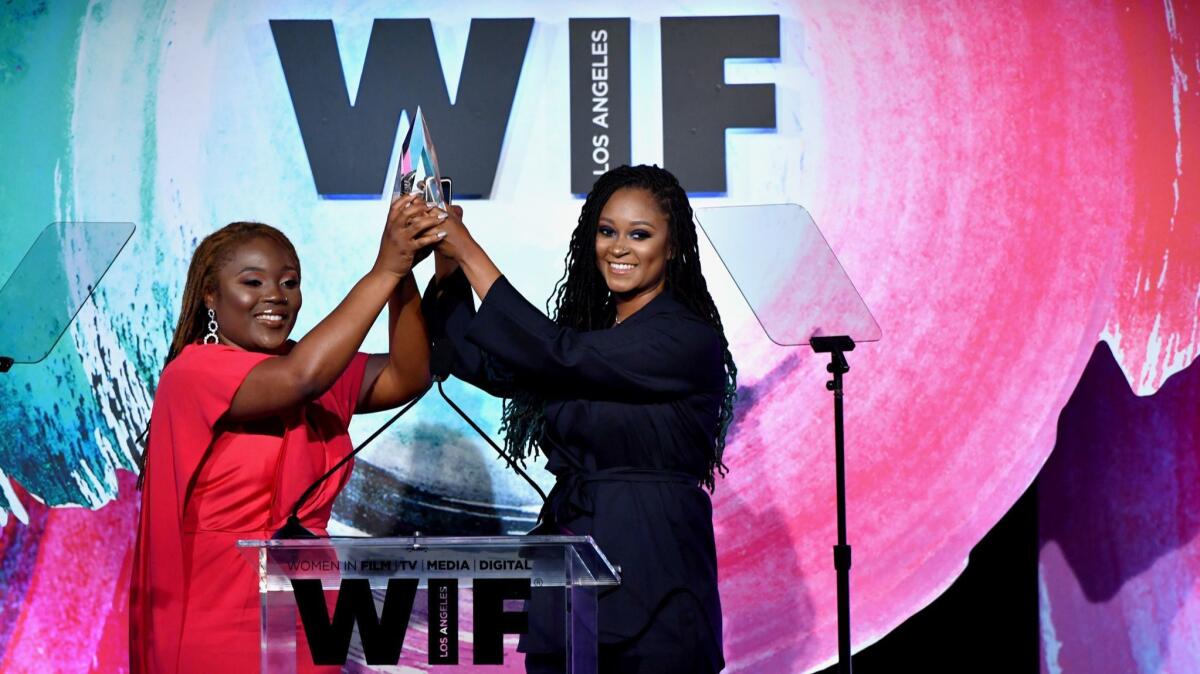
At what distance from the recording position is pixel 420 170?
2.46 m

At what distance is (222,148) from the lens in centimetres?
385

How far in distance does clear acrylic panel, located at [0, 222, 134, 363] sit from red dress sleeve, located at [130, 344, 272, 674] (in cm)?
93

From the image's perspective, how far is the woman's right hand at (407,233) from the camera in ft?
7.98

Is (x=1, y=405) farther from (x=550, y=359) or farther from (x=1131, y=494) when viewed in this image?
(x=1131, y=494)

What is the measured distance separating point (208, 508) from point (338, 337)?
38cm

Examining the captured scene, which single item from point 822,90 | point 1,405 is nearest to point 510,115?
point 822,90

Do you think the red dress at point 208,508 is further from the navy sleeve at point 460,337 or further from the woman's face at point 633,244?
the woman's face at point 633,244

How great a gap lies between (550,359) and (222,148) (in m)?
1.92

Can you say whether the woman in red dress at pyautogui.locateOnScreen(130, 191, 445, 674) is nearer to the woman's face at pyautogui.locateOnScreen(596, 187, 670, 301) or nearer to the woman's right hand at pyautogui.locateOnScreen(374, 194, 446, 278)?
the woman's right hand at pyautogui.locateOnScreen(374, 194, 446, 278)

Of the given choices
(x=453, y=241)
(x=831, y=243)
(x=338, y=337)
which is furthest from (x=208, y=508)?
(x=831, y=243)

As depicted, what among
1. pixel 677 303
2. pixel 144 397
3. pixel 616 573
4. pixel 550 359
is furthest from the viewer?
pixel 144 397

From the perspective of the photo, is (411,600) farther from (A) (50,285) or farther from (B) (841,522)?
(A) (50,285)

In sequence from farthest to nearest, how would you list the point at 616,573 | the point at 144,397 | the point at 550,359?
the point at 144,397 → the point at 550,359 → the point at 616,573

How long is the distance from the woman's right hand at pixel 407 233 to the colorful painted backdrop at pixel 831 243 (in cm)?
137
